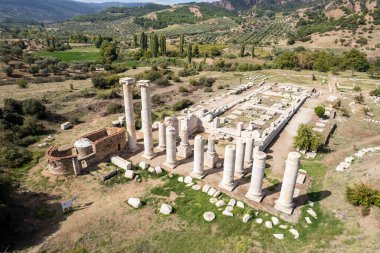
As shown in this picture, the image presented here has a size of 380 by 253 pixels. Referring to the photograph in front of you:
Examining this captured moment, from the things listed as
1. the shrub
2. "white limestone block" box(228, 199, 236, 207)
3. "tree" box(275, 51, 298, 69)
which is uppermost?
"tree" box(275, 51, 298, 69)

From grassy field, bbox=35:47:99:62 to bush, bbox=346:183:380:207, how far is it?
69.8 meters

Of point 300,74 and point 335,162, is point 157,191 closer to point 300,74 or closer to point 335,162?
point 335,162

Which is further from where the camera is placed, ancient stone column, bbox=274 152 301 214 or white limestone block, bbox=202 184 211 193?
white limestone block, bbox=202 184 211 193

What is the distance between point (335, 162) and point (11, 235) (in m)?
22.4

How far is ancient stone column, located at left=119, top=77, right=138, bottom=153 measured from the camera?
20.5 metres

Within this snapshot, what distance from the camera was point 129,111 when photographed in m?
21.5

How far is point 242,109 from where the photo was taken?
33.5 metres

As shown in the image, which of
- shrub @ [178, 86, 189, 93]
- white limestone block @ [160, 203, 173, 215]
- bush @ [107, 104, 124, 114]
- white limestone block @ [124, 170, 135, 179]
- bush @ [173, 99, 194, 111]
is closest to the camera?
white limestone block @ [160, 203, 173, 215]

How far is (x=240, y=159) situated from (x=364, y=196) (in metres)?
7.63

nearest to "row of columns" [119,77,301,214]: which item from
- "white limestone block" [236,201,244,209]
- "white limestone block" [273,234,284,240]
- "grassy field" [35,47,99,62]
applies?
"white limestone block" [236,201,244,209]

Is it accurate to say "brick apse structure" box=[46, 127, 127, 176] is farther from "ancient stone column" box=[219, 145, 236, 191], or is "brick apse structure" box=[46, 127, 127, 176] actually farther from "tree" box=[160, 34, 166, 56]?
"tree" box=[160, 34, 166, 56]

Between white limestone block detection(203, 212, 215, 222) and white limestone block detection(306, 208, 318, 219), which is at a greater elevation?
white limestone block detection(306, 208, 318, 219)

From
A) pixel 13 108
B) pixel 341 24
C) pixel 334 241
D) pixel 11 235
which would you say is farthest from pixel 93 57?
pixel 341 24

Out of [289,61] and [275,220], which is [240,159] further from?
[289,61]
